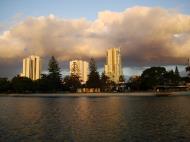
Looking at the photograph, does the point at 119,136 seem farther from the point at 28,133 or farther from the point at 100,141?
the point at 28,133

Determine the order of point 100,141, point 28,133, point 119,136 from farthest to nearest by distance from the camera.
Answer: point 28,133 → point 119,136 → point 100,141

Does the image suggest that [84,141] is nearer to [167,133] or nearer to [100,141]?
[100,141]

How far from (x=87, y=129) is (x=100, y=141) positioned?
7.54m

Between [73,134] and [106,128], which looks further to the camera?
[106,128]

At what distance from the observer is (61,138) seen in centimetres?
3042

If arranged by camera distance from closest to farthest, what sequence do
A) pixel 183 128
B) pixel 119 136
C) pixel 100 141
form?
1. pixel 100 141
2. pixel 119 136
3. pixel 183 128

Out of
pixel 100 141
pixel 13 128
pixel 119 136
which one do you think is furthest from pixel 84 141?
pixel 13 128

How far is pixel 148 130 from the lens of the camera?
34.8m

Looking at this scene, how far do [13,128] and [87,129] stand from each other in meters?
7.96

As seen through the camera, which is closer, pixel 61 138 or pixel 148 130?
pixel 61 138

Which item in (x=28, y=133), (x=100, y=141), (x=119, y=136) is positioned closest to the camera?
(x=100, y=141)

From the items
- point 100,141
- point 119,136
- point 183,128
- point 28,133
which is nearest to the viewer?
point 100,141

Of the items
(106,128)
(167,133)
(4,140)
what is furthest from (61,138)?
(167,133)

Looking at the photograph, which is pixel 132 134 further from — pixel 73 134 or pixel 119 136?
pixel 73 134
